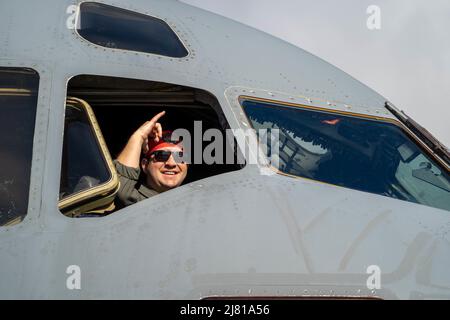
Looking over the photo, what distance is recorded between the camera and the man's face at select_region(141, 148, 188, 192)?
689 centimetres

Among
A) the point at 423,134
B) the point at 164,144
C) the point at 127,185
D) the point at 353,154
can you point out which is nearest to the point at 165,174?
the point at 164,144

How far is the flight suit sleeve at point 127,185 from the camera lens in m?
6.44

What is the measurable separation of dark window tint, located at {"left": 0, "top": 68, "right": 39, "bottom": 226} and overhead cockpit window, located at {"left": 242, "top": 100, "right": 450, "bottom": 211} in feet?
6.60

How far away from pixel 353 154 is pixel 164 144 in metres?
1.93

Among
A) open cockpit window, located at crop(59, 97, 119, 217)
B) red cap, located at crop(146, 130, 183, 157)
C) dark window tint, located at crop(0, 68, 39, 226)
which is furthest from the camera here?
red cap, located at crop(146, 130, 183, 157)

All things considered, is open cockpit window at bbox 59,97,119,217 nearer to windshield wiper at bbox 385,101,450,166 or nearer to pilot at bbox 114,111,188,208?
pilot at bbox 114,111,188,208

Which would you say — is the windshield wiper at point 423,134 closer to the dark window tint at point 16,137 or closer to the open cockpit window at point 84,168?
the open cockpit window at point 84,168

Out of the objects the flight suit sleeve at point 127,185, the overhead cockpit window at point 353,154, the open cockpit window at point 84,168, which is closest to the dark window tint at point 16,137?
the open cockpit window at point 84,168

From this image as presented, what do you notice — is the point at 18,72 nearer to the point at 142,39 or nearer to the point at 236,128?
the point at 142,39

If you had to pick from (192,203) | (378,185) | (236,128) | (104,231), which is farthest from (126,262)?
(378,185)

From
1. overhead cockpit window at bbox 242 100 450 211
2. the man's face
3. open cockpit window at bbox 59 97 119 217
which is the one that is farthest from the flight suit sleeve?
overhead cockpit window at bbox 242 100 450 211

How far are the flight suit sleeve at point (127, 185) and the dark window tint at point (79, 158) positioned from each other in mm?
382

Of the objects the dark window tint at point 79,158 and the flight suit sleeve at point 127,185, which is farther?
the flight suit sleeve at point 127,185

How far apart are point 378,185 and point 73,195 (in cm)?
278
